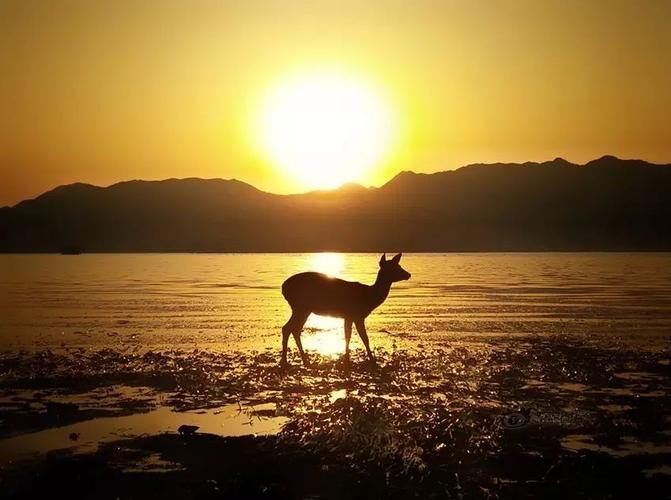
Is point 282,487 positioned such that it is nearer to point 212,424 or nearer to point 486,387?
point 212,424

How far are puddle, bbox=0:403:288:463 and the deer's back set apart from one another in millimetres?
6175

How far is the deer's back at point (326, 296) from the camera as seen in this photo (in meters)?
20.7

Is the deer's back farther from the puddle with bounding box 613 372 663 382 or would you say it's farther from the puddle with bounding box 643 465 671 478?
the puddle with bounding box 643 465 671 478

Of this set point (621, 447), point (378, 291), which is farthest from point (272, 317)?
point (621, 447)

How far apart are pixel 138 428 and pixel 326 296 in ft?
28.3

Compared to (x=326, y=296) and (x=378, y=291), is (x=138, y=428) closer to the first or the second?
(x=326, y=296)

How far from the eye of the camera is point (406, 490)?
9562mm

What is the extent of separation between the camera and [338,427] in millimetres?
12484

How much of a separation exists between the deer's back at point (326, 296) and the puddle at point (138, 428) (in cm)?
617

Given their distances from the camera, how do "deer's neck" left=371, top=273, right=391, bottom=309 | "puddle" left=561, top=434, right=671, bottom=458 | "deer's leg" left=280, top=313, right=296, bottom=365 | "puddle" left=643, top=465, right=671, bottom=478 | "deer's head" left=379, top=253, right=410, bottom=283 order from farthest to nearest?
"deer's head" left=379, top=253, right=410, bottom=283, "deer's neck" left=371, top=273, right=391, bottom=309, "deer's leg" left=280, top=313, right=296, bottom=365, "puddle" left=561, top=434, right=671, bottom=458, "puddle" left=643, top=465, right=671, bottom=478

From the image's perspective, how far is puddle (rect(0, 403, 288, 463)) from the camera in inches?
454

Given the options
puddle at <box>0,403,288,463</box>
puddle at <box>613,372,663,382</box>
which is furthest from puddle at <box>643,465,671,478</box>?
puddle at <box>613,372,663,382</box>

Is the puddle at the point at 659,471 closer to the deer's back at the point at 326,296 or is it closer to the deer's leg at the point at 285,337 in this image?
the deer's leg at the point at 285,337

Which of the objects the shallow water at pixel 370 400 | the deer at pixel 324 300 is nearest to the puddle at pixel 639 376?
the shallow water at pixel 370 400
